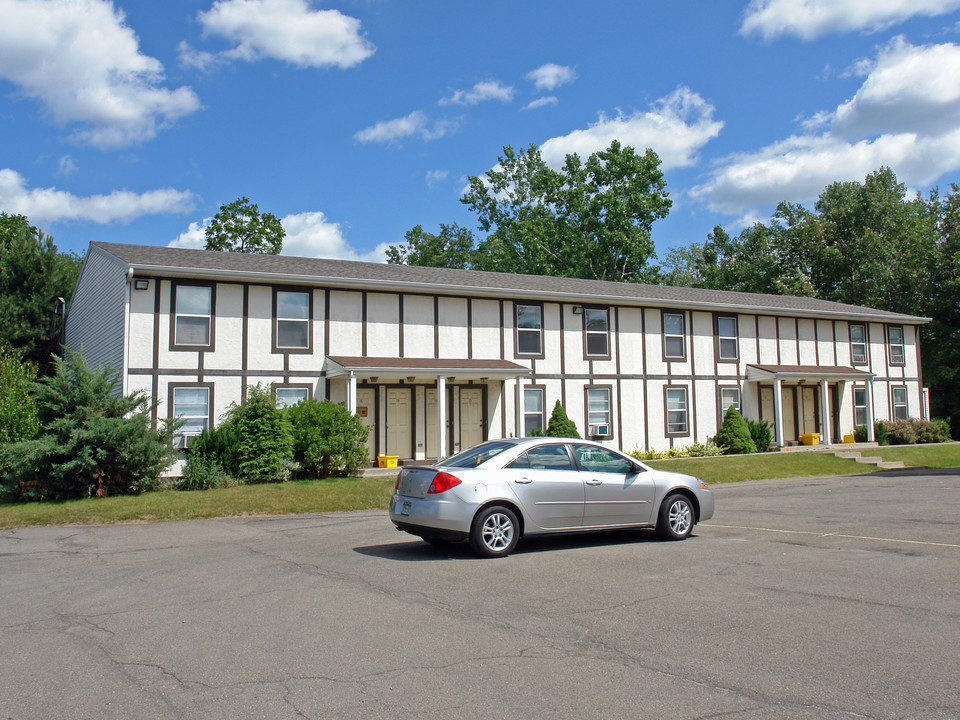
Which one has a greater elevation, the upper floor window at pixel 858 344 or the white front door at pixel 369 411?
the upper floor window at pixel 858 344

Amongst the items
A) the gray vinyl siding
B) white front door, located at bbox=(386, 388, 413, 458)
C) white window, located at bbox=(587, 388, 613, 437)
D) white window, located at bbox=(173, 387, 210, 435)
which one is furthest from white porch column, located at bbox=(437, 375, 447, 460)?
the gray vinyl siding

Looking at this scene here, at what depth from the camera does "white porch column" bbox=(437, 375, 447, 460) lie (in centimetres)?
2184

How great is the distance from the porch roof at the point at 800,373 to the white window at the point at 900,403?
12.3 feet

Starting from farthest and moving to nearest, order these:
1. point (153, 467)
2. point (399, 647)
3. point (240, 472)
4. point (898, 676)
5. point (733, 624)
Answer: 1. point (240, 472)
2. point (153, 467)
3. point (733, 624)
4. point (399, 647)
5. point (898, 676)

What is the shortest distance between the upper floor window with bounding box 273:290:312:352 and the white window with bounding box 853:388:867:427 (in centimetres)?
2210

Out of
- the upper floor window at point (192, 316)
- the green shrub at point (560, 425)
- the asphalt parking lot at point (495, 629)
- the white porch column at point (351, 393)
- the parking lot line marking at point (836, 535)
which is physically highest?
the upper floor window at point (192, 316)

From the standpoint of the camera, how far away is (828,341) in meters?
31.0

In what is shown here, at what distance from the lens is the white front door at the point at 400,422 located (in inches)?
917

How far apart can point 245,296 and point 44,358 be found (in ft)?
54.8

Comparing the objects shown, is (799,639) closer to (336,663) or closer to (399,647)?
(399,647)

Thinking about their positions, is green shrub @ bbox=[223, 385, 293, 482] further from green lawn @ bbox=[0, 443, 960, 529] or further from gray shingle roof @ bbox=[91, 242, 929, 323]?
gray shingle roof @ bbox=[91, 242, 929, 323]

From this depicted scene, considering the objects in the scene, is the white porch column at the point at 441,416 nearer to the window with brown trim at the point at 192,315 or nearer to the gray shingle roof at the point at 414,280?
the gray shingle roof at the point at 414,280

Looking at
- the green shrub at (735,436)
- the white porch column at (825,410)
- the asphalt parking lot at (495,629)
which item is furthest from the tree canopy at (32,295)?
the white porch column at (825,410)

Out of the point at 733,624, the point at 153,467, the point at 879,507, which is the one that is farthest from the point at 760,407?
the point at 733,624
